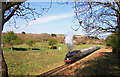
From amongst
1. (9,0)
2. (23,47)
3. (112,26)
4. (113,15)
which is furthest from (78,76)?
(23,47)

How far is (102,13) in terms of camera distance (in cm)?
640

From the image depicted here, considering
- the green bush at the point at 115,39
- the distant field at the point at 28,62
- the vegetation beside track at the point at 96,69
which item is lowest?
the distant field at the point at 28,62

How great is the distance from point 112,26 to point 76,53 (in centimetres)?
959

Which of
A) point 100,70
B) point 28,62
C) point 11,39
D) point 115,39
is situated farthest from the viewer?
point 11,39

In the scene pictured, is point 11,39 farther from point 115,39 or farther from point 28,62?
point 115,39

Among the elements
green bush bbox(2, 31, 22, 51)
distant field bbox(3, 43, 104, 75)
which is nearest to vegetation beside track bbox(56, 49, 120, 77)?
distant field bbox(3, 43, 104, 75)

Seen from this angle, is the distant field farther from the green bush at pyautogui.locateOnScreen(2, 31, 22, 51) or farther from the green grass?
the green grass

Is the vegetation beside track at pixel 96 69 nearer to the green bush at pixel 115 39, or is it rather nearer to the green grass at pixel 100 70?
the green grass at pixel 100 70

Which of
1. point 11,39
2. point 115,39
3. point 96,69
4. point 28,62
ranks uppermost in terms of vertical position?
point 11,39

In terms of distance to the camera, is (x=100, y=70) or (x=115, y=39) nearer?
(x=100, y=70)

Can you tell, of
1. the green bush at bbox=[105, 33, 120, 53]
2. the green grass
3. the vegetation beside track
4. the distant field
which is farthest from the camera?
the distant field

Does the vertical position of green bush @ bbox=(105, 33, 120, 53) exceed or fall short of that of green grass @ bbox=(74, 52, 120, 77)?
it exceeds it

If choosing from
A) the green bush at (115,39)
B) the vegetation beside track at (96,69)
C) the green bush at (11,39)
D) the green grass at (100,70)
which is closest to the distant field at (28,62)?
the green bush at (11,39)

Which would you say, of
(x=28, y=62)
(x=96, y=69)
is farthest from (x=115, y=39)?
(x=28, y=62)
